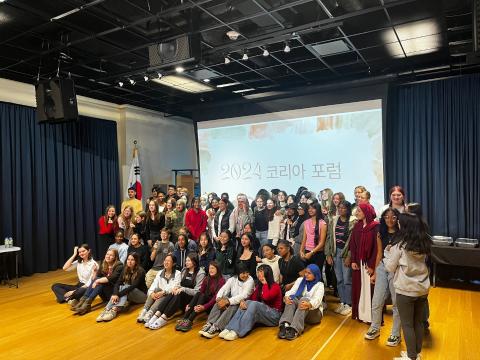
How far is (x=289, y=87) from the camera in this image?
7781 mm

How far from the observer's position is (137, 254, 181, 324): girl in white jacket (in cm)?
434

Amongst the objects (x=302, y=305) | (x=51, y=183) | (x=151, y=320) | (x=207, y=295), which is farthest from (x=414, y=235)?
(x=51, y=183)

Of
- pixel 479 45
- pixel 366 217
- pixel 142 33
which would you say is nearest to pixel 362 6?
pixel 479 45

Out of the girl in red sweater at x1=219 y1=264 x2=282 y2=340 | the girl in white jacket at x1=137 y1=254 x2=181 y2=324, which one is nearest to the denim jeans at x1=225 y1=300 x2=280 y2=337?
the girl in red sweater at x1=219 y1=264 x2=282 y2=340

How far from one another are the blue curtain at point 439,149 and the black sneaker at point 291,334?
374 centimetres

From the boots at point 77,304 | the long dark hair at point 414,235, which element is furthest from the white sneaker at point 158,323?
the long dark hair at point 414,235

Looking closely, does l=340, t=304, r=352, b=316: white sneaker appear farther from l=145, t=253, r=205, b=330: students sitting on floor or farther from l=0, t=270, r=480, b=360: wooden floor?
l=145, t=253, r=205, b=330: students sitting on floor

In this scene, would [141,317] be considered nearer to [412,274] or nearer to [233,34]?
[412,274]

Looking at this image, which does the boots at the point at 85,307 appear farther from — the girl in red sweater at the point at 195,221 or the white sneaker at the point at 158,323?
the girl in red sweater at the point at 195,221

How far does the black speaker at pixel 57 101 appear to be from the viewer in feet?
18.5

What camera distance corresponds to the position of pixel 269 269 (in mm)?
4172

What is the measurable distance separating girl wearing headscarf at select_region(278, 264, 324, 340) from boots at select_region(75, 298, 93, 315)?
8.22ft

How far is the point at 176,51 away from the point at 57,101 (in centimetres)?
236

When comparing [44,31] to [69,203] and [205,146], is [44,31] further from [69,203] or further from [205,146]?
[205,146]
